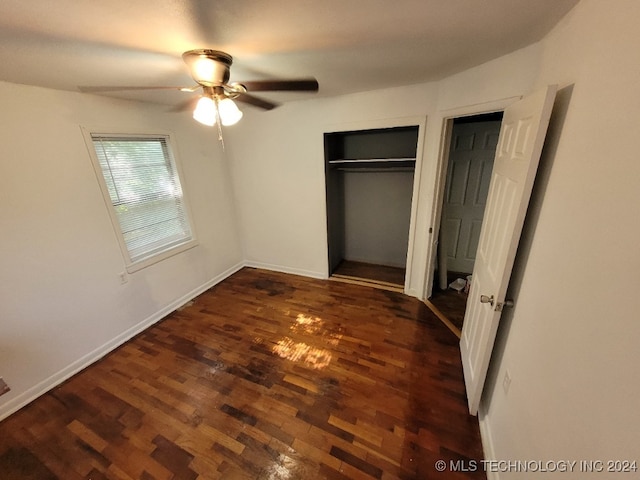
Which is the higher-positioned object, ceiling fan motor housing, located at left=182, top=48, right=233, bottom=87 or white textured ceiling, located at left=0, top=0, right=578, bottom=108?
white textured ceiling, located at left=0, top=0, right=578, bottom=108

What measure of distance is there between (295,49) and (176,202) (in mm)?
2261

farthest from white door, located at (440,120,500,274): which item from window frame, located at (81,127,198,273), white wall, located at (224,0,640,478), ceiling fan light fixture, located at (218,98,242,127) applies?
window frame, located at (81,127,198,273)

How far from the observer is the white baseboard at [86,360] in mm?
1804

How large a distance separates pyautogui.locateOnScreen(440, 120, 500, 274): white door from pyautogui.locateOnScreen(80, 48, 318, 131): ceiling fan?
2.35 metres

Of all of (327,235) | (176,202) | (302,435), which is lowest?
(302,435)

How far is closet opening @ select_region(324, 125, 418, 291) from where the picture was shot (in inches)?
124

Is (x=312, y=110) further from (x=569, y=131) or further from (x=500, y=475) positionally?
(x=500, y=475)

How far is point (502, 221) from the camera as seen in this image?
1422mm

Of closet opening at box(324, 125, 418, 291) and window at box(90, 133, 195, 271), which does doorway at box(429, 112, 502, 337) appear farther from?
window at box(90, 133, 195, 271)

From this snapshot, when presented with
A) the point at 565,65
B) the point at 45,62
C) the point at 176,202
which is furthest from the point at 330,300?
the point at 45,62

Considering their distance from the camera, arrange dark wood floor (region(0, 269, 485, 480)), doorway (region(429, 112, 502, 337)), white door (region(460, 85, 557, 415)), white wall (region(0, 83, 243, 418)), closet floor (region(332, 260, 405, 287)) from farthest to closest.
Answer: closet floor (region(332, 260, 405, 287)) < doorway (region(429, 112, 502, 337)) < white wall (region(0, 83, 243, 418)) < dark wood floor (region(0, 269, 485, 480)) < white door (region(460, 85, 557, 415))

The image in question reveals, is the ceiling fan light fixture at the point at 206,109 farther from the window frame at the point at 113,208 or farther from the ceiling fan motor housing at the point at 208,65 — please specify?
the window frame at the point at 113,208

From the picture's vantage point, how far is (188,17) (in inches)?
41.0

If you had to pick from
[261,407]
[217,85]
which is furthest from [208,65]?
[261,407]
